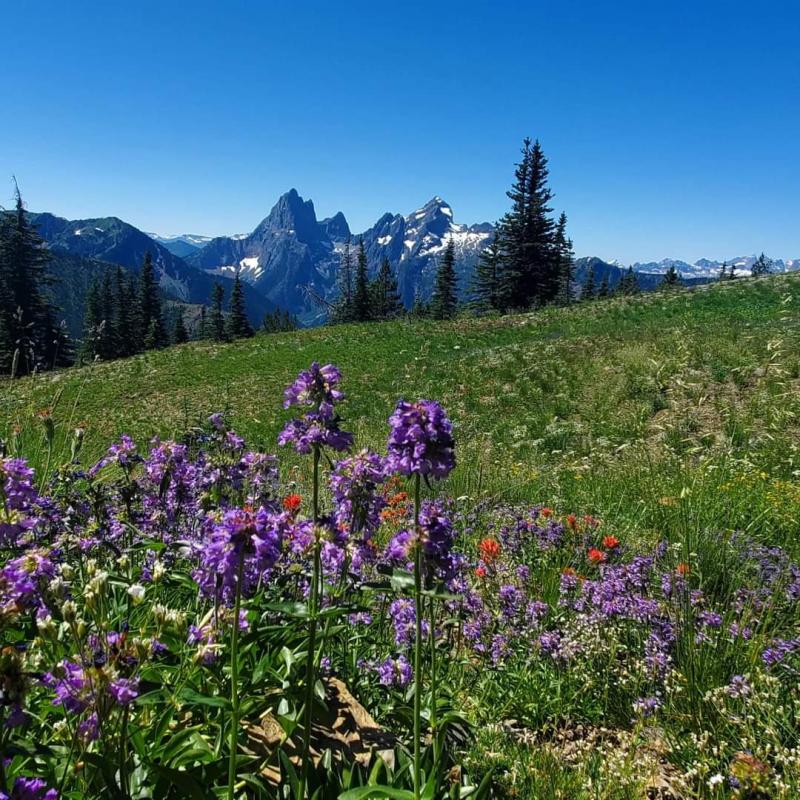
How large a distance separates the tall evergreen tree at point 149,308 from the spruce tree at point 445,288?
117 ft

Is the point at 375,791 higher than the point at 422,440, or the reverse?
the point at 422,440

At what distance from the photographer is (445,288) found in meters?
64.8

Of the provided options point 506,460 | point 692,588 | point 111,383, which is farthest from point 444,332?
point 692,588

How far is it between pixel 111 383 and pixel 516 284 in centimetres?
3000

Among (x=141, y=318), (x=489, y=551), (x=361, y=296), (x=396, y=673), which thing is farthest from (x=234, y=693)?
(x=141, y=318)

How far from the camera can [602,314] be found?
2436cm

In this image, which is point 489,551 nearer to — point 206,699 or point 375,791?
point 375,791

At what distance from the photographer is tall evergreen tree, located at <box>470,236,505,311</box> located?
47125 mm

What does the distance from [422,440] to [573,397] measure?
1170 centimetres

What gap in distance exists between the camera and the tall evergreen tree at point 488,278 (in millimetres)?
47125

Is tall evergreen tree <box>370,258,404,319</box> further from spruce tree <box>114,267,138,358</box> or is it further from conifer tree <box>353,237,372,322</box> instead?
spruce tree <box>114,267,138,358</box>

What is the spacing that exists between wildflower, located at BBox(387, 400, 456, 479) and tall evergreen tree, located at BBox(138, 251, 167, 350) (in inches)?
2889

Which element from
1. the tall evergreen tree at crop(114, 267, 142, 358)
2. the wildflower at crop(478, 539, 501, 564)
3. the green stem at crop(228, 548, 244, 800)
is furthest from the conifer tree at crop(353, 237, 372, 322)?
the green stem at crop(228, 548, 244, 800)

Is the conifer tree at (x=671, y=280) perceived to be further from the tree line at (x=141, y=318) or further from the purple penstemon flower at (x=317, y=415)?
the tree line at (x=141, y=318)
